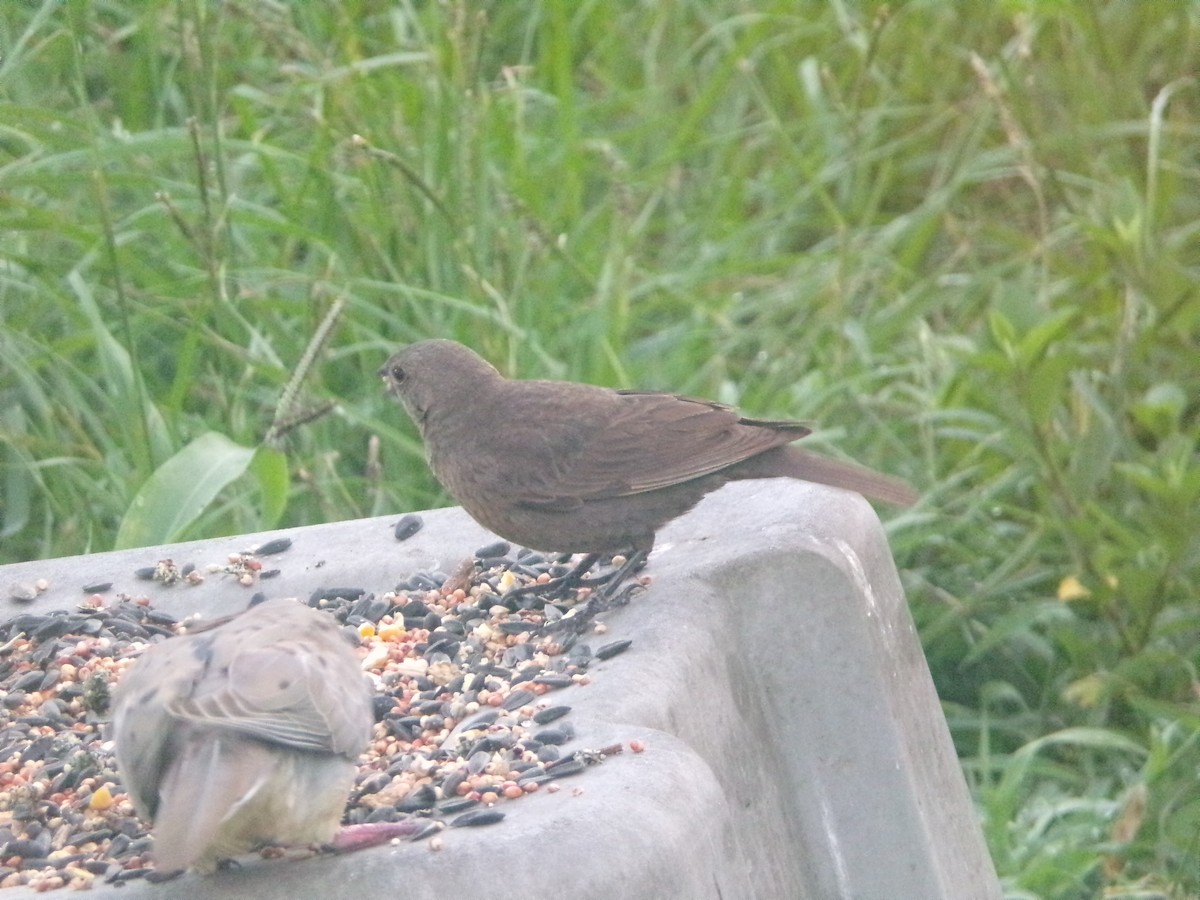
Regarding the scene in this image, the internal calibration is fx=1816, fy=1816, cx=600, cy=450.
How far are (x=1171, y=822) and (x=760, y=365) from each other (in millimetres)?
2302

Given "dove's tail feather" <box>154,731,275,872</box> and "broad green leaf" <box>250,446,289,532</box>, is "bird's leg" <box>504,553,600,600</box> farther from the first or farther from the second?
"dove's tail feather" <box>154,731,275,872</box>

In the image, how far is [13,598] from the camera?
3580 mm

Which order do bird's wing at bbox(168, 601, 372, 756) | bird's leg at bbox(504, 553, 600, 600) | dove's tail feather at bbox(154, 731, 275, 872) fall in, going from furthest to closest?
1. bird's leg at bbox(504, 553, 600, 600)
2. bird's wing at bbox(168, 601, 372, 756)
3. dove's tail feather at bbox(154, 731, 275, 872)

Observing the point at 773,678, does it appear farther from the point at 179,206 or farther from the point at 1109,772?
the point at 179,206

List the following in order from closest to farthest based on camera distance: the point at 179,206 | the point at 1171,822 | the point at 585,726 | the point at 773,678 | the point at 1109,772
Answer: the point at 585,726
the point at 773,678
the point at 1171,822
the point at 1109,772
the point at 179,206

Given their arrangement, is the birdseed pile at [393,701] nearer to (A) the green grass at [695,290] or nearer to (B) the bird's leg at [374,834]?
(B) the bird's leg at [374,834]

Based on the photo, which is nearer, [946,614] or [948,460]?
[946,614]

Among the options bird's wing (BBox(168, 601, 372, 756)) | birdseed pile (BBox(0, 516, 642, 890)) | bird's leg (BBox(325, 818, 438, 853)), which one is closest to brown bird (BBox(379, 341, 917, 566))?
birdseed pile (BBox(0, 516, 642, 890))

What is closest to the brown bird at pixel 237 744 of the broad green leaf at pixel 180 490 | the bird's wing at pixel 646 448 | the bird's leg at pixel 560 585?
the bird's leg at pixel 560 585

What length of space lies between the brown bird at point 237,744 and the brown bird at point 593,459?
120 centimetres

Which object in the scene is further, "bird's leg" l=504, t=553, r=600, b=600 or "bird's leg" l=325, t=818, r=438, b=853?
"bird's leg" l=504, t=553, r=600, b=600

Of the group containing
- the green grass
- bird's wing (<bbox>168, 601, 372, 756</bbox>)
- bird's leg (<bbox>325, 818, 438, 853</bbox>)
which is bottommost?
the green grass

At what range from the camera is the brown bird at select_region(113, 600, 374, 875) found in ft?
7.36

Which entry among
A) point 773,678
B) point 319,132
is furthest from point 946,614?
point 319,132
